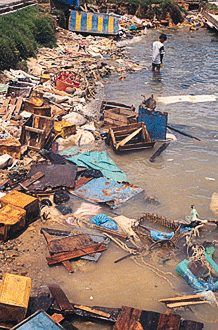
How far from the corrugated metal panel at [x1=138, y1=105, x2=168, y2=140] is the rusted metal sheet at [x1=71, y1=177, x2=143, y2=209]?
9.64 ft

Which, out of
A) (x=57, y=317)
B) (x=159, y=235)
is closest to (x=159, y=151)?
(x=159, y=235)

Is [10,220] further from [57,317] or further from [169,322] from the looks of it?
[169,322]

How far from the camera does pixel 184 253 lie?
6461mm

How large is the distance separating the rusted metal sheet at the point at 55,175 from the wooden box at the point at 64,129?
1.87 m

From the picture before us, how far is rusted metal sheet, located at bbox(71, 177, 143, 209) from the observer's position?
7.83 meters

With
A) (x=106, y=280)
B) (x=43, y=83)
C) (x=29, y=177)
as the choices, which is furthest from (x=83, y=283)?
(x=43, y=83)

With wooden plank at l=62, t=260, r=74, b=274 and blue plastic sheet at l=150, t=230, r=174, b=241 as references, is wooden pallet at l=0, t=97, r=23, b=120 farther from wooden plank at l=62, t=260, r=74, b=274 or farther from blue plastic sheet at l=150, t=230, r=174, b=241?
blue plastic sheet at l=150, t=230, r=174, b=241

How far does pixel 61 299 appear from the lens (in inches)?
203

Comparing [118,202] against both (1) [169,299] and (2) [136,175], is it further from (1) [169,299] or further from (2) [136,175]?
(1) [169,299]

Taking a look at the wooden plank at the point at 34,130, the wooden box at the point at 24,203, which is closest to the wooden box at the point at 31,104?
the wooden plank at the point at 34,130

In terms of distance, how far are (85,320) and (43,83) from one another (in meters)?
10.6

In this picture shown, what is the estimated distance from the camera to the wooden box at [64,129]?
10.3 metres

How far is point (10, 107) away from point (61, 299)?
7.10m

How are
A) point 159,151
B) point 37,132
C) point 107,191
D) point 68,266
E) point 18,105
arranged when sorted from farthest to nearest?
1. point 18,105
2. point 159,151
3. point 37,132
4. point 107,191
5. point 68,266
